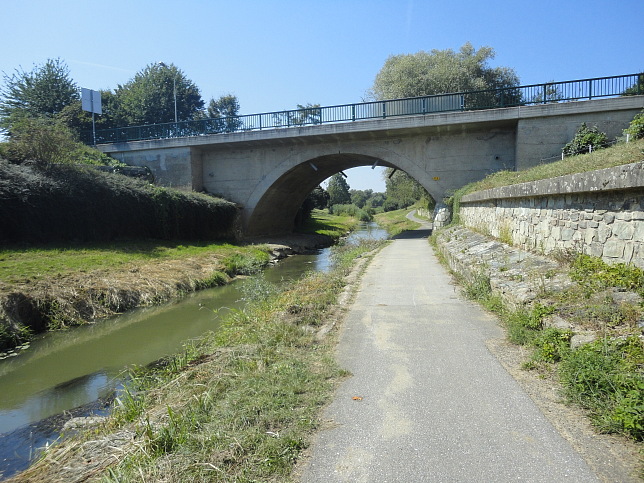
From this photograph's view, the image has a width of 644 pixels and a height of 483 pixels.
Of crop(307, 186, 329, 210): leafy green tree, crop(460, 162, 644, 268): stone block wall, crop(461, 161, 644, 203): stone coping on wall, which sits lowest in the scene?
crop(460, 162, 644, 268): stone block wall

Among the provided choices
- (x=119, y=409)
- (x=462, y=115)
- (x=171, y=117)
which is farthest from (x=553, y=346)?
(x=171, y=117)

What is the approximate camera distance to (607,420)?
115 inches

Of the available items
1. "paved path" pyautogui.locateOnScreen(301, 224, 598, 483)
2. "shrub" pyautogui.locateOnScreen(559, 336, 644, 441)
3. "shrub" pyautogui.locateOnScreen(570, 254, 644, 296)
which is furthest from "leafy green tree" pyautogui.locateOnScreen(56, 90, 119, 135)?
"shrub" pyautogui.locateOnScreen(559, 336, 644, 441)

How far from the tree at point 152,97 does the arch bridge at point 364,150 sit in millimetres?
15624

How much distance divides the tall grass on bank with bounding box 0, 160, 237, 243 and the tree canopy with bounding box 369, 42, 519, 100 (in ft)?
62.0

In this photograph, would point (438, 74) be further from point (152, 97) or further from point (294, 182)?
point (152, 97)

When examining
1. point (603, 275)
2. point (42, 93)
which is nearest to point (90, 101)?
point (42, 93)

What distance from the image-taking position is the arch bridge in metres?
18.9

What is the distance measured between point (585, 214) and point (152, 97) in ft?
150

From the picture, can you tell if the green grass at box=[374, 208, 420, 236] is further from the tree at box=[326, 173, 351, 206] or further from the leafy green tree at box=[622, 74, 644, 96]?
the tree at box=[326, 173, 351, 206]

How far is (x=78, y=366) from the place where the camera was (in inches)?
297

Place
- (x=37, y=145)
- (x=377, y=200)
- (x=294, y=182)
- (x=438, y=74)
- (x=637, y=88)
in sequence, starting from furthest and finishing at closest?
(x=377, y=200), (x=438, y=74), (x=294, y=182), (x=637, y=88), (x=37, y=145)

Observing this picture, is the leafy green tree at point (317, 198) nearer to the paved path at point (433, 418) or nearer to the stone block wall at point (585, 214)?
the stone block wall at point (585, 214)

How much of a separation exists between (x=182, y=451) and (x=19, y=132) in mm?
17944
